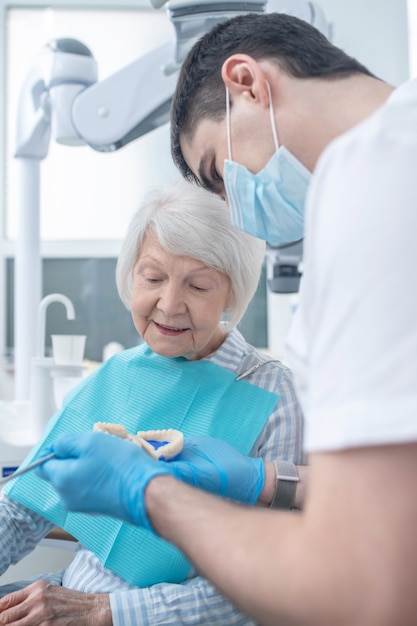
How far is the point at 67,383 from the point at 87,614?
34.6 inches

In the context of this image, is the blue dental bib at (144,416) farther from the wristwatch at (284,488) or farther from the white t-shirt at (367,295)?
the white t-shirt at (367,295)

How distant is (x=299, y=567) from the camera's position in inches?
26.9

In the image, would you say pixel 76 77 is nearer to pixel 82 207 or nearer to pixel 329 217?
pixel 329 217

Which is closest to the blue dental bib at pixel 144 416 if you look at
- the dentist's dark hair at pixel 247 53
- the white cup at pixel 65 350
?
the white cup at pixel 65 350

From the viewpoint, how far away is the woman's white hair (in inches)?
60.9

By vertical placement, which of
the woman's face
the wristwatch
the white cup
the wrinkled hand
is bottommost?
the wrinkled hand

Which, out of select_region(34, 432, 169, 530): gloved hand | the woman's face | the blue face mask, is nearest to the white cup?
the woman's face

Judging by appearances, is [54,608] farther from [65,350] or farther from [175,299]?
[65,350]

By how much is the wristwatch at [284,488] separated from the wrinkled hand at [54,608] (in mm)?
349

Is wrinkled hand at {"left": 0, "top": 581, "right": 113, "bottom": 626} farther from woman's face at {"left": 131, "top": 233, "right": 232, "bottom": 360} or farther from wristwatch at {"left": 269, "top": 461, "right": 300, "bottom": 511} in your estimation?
woman's face at {"left": 131, "top": 233, "right": 232, "bottom": 360}

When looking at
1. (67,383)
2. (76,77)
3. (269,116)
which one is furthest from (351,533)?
(76,77)

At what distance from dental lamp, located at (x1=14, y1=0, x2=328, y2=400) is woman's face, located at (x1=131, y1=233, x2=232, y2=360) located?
552 mm

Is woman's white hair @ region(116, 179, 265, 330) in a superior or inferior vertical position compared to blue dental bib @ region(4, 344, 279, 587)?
superior

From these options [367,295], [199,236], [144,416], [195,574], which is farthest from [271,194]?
[195,574]
